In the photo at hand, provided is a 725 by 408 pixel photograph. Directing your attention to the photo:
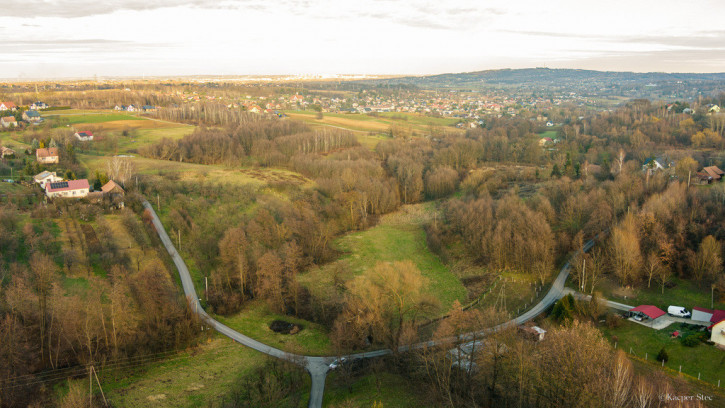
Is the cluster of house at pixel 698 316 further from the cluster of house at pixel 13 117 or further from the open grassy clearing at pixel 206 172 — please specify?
the cluster of house at pixel 13 117

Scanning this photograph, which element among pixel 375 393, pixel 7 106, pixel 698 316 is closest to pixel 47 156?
pixel 7 106

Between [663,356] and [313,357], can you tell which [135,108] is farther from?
[663,356]

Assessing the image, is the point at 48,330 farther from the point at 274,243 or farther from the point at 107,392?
the point at 274,243

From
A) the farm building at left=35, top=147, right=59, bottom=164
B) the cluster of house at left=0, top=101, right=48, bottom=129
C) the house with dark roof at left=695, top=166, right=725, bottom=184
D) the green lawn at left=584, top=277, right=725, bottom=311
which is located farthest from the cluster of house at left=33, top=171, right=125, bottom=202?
the house with dark roof at left=695, top=166, right=725, bottom=184

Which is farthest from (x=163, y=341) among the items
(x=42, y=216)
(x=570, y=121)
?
(x=570, y=121)

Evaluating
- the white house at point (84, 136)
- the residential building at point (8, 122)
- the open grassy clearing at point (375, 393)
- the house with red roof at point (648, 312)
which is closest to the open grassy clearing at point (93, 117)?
the residential building at point (8, 122)
